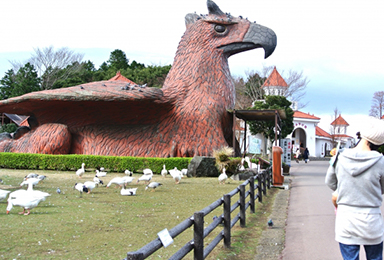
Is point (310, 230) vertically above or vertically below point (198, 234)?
below

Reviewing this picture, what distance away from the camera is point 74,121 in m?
18.3

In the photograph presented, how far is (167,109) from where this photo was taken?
17.6 m

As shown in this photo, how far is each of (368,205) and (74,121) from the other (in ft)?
55.7

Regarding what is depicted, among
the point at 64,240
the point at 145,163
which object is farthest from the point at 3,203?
the point at 145,163

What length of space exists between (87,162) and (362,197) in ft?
50.2

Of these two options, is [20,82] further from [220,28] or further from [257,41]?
[257,41]

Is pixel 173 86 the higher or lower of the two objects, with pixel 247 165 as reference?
higher

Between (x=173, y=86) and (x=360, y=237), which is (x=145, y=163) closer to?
(x=173, y=86)

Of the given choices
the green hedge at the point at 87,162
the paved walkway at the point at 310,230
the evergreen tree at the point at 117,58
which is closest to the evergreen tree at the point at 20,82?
the evergreen tree at the point at 117,58

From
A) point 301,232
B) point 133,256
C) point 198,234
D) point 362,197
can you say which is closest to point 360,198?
point 362,197

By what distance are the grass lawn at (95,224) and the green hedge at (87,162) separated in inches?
246

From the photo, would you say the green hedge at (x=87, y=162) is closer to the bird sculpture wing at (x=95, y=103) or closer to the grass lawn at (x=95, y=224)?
the bird sculpture wing at (x=95, y=103)

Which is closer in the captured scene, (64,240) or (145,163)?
(64,240)

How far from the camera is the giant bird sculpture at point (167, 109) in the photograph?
16906mm
